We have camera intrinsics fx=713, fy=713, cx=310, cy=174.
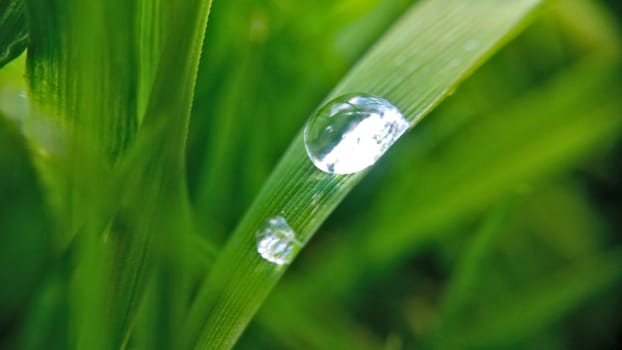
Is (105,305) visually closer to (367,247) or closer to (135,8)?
(135,8)

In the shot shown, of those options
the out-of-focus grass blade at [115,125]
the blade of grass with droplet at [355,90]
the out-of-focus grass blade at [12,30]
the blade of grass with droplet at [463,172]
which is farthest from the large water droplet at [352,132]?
the blade of grass with droplet at [463,172]

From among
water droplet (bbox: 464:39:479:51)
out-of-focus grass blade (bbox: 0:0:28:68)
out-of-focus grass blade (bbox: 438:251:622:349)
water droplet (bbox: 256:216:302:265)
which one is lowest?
out-of-focus grass blade (bbox: 438:251:622:349)

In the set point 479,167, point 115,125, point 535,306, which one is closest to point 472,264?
point 535,306

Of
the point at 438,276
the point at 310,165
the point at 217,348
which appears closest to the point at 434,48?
the point at 310,165

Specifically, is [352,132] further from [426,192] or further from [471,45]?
[426,192]

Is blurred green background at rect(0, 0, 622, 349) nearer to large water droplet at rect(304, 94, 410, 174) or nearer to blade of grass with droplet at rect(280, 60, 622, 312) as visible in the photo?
blade of grass with droplet at rect(280, 60, 622, 312)

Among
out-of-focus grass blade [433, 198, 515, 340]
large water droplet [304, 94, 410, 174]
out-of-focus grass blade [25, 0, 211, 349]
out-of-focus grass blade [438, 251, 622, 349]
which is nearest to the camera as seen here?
out-of-focus grass blade [25, 0, 211, 349]

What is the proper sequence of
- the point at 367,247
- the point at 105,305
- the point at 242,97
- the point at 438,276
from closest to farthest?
the point at 105,305, the point at 242,97, the point at 367,247, the point at 438,276

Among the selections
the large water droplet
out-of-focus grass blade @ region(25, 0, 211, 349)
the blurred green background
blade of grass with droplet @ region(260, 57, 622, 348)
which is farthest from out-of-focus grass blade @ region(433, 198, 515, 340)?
out-of-focus grass blade @ region(25, 0, 211, 349)

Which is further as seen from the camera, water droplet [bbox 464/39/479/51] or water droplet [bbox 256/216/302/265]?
water droplet [bbox 464/39/479/51]
